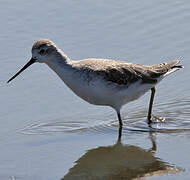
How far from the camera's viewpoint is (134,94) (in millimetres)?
10688

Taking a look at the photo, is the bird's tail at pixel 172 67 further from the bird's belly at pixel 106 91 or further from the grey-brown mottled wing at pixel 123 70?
the bird's belly at pixel 106 91

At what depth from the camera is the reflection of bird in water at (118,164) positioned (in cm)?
882

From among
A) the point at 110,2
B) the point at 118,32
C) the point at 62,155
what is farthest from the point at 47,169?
the point at 110,2

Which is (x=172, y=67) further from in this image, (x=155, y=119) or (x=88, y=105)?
(x=88, y=105)

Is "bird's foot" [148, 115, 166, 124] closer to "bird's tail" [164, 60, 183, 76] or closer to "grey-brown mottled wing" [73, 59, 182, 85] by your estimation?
"grey-brown mottled wing" [73, 59, 182, 85]

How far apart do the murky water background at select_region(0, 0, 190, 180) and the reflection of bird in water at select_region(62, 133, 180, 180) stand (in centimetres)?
1

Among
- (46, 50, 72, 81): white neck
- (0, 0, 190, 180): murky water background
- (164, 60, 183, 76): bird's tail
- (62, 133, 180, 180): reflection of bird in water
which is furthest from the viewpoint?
(164, 60, 183, 76): bird's tail

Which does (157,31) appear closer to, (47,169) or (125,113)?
(125,113)

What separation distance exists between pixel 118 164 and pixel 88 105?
225cm

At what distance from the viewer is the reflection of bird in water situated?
8.82 meters

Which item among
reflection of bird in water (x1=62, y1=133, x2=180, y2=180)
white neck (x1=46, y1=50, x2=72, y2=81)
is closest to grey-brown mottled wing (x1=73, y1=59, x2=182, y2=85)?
white neck (x1=46, y1=50, x2=72, y2=81)

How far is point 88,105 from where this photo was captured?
1135 centimetres

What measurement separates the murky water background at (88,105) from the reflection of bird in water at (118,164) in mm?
14

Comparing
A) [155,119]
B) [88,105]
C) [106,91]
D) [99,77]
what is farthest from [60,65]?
[155,119]
